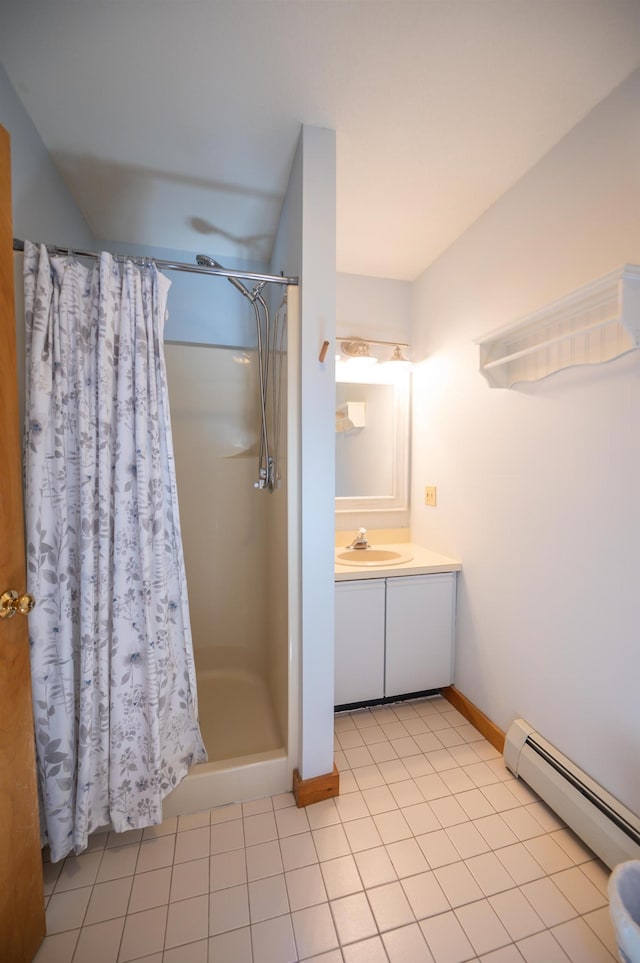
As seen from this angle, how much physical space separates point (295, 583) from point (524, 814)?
1213mm

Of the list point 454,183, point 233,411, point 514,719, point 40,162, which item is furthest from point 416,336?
point 514,719

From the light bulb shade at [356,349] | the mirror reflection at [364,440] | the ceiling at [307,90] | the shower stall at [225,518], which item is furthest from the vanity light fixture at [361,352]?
the ceiling at [307,90]

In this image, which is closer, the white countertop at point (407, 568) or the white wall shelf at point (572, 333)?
the white wall shelf at point (572, 333)

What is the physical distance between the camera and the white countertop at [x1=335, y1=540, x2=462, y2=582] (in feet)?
5.99

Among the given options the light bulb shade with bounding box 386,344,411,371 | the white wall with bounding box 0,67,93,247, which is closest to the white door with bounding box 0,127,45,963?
the white wall with bounding box 0,67,93,247

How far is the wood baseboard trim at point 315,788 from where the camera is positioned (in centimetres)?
142

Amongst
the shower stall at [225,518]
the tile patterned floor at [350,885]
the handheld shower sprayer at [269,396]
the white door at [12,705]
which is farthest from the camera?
the shower stall at [225,518]

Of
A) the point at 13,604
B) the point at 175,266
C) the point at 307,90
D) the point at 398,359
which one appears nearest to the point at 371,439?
the point at 398,359

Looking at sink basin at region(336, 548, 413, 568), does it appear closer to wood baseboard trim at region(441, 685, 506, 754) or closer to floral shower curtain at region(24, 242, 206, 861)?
wood baseboard trim at region(441, 685, 506, 754)

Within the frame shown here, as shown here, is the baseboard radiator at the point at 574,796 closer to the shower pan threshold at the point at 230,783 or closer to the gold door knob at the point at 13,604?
the shower pan threshold at the point at 230,783

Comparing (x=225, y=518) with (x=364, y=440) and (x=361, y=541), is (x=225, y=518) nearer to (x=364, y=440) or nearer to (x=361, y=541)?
(x=361, y=541)

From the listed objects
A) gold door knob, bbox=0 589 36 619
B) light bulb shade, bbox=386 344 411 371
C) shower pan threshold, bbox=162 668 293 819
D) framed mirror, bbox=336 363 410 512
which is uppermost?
light bulb shade, bbox=386 344 411 371

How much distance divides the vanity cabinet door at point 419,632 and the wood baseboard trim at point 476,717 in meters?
0.08

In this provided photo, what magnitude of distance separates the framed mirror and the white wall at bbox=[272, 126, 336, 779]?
88 centimetres
